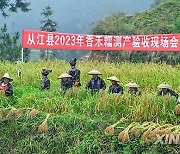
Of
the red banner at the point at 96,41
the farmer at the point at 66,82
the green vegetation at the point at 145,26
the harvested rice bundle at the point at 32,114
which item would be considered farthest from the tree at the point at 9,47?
the harvested rice bundle at the point at 32,114

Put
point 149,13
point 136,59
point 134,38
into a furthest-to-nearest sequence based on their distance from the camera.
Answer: point 149,13 < point 136,59 < point 134,38

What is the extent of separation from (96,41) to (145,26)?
28.8 ft

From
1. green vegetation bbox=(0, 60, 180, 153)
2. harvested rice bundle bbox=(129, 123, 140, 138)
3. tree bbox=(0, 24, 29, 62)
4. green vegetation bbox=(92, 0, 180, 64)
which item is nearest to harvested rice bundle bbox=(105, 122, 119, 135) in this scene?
green vegetation bbox=(0, 60, 180, 153)

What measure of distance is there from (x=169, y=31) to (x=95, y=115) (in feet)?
38.9

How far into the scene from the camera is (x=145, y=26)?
19672mm

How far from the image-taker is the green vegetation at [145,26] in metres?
17.1

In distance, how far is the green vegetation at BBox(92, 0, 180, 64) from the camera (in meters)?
17.1

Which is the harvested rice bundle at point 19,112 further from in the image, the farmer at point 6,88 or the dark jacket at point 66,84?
the dark jacket at point 66,84

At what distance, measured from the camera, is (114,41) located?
1132cm

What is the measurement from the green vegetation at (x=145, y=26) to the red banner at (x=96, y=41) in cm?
517

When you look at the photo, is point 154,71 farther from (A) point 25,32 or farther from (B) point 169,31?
(B) point 169,31

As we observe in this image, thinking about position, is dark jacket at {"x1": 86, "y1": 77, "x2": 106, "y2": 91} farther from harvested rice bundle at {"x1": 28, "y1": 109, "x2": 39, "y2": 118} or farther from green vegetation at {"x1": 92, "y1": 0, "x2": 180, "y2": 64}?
Result: green vegetation at {"x1": 92, "y1": 0, "x2": 180, "y2": 64}

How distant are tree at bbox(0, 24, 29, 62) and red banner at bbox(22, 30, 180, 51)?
780 centimetres

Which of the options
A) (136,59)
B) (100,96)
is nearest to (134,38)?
(100,96)
